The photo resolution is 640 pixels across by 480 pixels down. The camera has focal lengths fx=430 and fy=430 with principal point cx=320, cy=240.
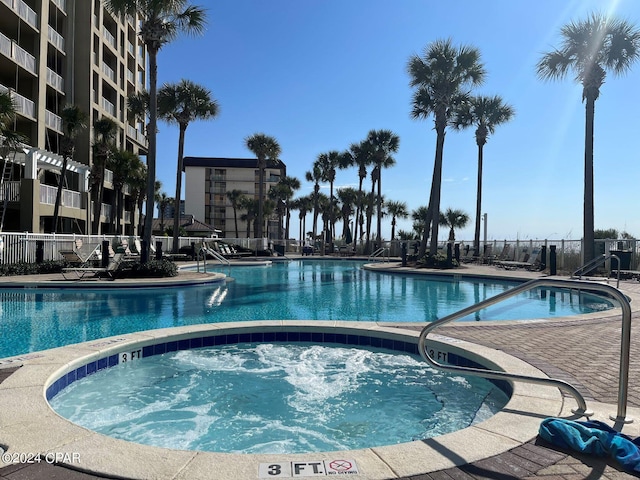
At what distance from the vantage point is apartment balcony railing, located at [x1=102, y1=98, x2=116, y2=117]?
31500mm

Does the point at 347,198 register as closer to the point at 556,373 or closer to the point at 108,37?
the point at 108,37

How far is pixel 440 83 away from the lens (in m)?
23.6

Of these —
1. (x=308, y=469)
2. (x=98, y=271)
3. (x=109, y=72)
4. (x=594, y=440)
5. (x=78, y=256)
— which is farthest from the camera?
(x=109, y=72)

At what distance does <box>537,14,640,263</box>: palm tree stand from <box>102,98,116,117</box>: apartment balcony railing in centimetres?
2943

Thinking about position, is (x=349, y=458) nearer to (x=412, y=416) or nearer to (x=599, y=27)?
(x=412, y=416)

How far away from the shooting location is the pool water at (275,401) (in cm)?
404

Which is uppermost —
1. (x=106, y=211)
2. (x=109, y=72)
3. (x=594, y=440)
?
(x=109, y=72)

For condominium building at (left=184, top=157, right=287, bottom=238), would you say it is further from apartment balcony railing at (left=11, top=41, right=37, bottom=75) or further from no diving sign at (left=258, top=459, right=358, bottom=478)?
no diving sign at (left=258, top=459, right=358, bottom=478)

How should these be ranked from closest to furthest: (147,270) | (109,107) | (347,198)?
(147,270)
(109,107)
(347,198)

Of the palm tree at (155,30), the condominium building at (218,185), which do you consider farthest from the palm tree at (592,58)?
the condominium building at (218,185)

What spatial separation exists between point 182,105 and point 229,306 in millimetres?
17071

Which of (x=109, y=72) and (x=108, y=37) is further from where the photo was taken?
(x=109, y=72)

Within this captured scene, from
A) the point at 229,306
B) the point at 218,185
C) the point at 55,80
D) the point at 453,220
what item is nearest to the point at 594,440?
the point at 229,306

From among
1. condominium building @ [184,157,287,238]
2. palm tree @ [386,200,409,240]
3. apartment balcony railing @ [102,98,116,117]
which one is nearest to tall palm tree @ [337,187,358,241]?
palm tree @ [386,200,409,240]
